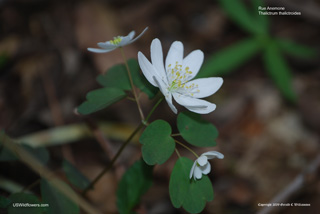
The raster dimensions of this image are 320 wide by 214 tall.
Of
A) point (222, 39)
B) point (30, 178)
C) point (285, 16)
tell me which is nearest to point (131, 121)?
point (30, 178)

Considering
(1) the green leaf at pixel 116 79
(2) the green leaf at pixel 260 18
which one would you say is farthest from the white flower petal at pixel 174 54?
(2) the green leaf at pixel 260 18

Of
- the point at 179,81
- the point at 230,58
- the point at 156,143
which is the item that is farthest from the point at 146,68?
the point at 230,58

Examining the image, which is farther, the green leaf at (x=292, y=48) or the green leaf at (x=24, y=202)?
the green leaf at (x=292, y=48)

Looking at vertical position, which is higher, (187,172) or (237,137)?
(187,172)

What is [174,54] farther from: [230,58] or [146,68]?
[230,58]

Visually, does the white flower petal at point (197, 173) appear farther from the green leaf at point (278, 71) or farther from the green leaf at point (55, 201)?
the green leaf at point (278, 71)

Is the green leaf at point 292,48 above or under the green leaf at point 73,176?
under

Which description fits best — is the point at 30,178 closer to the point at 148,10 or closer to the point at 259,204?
the point at 259,204
